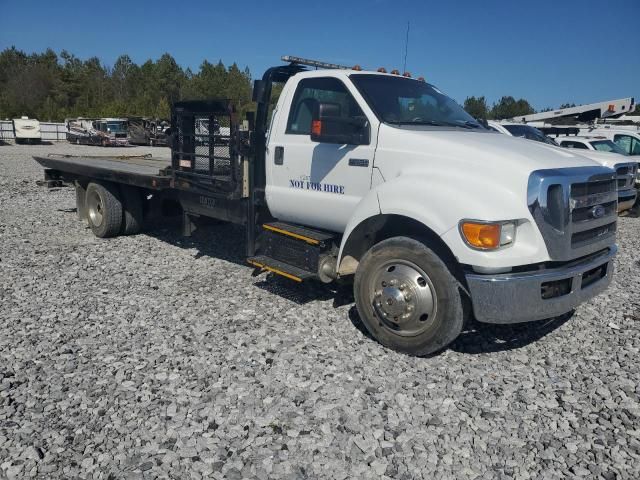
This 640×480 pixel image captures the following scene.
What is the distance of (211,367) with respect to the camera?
405 centimetres

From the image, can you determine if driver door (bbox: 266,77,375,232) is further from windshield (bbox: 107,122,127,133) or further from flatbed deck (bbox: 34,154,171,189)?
windshield (bbox: 107,122,127,133)

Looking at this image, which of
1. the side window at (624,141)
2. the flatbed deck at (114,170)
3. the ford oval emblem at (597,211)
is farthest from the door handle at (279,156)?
the side window at (624,141)

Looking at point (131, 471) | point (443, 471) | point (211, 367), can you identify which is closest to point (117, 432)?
point (131, 471)

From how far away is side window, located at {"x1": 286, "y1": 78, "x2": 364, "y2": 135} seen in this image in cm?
484

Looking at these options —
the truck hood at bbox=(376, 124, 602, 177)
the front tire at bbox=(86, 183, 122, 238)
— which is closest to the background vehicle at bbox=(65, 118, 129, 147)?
the front tire at bbox=(86, 183, 122, 238)

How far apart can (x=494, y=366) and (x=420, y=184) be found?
155 cm

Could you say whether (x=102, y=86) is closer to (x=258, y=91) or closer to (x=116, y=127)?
(x=116, y=127)

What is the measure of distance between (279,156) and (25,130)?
133 ft

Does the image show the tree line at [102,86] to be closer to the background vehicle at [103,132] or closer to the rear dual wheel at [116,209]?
the background vehicle at [103,132]

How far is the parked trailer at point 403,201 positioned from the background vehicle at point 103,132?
3388 cm

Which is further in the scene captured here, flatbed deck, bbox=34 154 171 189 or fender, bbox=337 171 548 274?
flatbed deck, bbox=34 154 171 189

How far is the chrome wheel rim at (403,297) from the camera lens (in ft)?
13.4

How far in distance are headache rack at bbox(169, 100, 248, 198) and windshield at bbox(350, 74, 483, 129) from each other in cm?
142

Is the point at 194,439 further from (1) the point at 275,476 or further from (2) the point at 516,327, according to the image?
(2) the point at 516,327
